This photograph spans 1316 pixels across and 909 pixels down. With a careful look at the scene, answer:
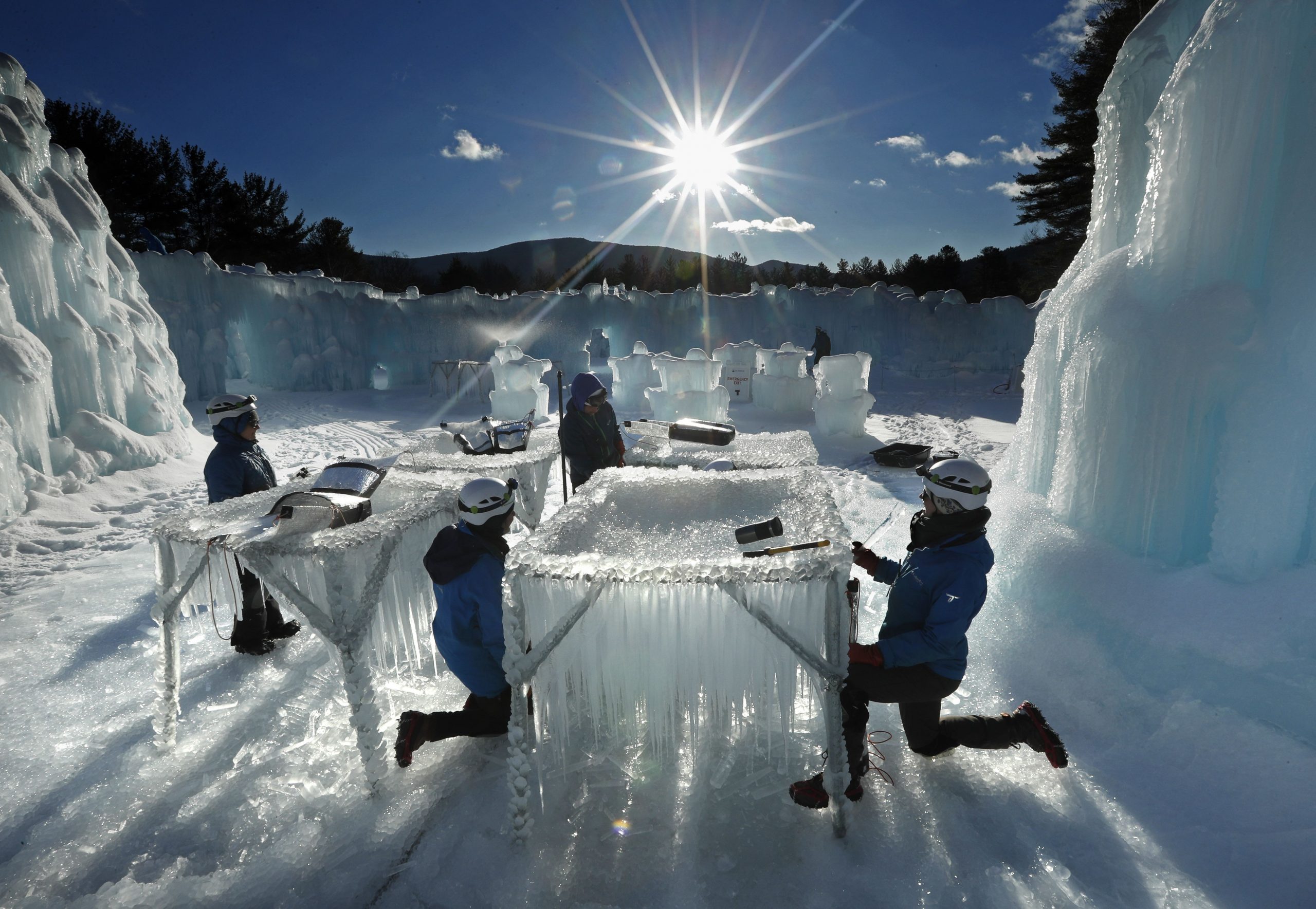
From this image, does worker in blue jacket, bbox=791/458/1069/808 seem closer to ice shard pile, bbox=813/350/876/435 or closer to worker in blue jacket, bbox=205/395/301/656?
worker in blue jacket, bbox=205/395/301/656

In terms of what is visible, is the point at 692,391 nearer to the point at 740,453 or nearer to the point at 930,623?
the point at 740,453

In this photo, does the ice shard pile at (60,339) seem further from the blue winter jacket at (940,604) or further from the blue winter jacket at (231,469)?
the blue winter jacket at (940,604)

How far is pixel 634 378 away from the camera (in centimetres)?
1402

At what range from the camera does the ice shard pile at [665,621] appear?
6.88ft

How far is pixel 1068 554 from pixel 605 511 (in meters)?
2.87

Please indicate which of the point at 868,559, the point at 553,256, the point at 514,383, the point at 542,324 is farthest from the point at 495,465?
the point at 553,256

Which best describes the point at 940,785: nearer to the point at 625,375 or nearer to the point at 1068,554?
Result: the point at 1068,554

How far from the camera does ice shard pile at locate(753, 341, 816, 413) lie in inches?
503

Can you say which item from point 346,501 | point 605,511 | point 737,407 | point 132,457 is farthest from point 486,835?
point 737,407

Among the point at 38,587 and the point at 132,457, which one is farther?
the point at 132,457

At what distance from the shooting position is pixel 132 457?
755cm

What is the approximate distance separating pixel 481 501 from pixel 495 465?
1850 millimetres

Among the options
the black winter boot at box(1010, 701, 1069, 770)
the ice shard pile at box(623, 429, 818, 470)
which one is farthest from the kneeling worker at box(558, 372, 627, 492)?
the black winter boot at box(1010, 701, 1069, 770)

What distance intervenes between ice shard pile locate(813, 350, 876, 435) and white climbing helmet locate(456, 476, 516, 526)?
28.8ft
